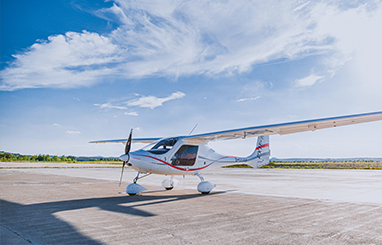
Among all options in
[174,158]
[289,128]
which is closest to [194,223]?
[174,158]

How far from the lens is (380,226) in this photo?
512cm

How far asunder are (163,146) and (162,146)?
4cm

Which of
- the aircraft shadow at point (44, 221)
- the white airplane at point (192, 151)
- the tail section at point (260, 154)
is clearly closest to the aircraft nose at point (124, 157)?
the white airplane at point (192, 151)

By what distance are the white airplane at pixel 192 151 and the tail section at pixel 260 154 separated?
242 centimetres

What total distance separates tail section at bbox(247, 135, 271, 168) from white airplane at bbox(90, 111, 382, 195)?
242 cm

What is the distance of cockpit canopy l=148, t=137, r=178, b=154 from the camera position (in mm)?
10453

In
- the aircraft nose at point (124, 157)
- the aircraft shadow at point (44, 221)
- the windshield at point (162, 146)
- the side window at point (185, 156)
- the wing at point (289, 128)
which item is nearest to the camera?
the aircraft shadow at point (44, 221)

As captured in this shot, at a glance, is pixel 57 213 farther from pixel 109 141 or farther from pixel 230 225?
pixel 109 141

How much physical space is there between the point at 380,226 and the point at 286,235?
2.19 meters

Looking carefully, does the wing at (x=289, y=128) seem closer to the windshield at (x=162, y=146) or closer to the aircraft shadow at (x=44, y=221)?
the windshield at (x=162, y=146)

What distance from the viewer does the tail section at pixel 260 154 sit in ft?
47.8

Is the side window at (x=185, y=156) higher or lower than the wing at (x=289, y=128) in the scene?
lower

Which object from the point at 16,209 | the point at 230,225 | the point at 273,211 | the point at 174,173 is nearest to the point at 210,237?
the point at 230,225

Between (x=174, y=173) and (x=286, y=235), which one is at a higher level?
(x=174, y=173)
